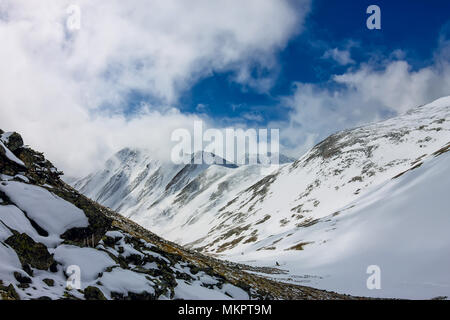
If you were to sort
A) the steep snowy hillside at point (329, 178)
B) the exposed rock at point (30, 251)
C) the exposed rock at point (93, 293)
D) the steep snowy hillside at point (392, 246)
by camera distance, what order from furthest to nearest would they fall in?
the steep snowy hillside at point (329, 178) < the steep snowy hillside at point (392, 246) < the exposed rock at point (30, 251) < the exposed rock at point (93, 293)

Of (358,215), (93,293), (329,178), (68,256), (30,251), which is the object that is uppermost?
(329,178)

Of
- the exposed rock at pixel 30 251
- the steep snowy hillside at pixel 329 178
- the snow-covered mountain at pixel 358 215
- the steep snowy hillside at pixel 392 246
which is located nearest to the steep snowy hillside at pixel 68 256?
the exposed rock at pixel 30 251

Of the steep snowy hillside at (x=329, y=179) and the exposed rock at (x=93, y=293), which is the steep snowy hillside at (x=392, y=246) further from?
the steep snowy hillside at (x=329, y=179)

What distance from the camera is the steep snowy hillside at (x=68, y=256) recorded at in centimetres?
848

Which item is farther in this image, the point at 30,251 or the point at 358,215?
the point at 358,215

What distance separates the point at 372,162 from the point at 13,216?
5888 inches

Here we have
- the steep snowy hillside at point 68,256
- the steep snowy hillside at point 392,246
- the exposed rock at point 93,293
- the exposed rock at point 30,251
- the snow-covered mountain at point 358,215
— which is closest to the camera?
the steep snowy hillside at point 68,256

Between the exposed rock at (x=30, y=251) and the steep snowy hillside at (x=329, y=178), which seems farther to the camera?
the steep snowy hillside at (x=329, y=178)

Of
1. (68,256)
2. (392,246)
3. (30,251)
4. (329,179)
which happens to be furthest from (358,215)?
(329,179)

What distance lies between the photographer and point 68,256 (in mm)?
10195

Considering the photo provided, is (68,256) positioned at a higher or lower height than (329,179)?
lower

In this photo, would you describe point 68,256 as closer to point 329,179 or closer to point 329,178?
point 329,179
